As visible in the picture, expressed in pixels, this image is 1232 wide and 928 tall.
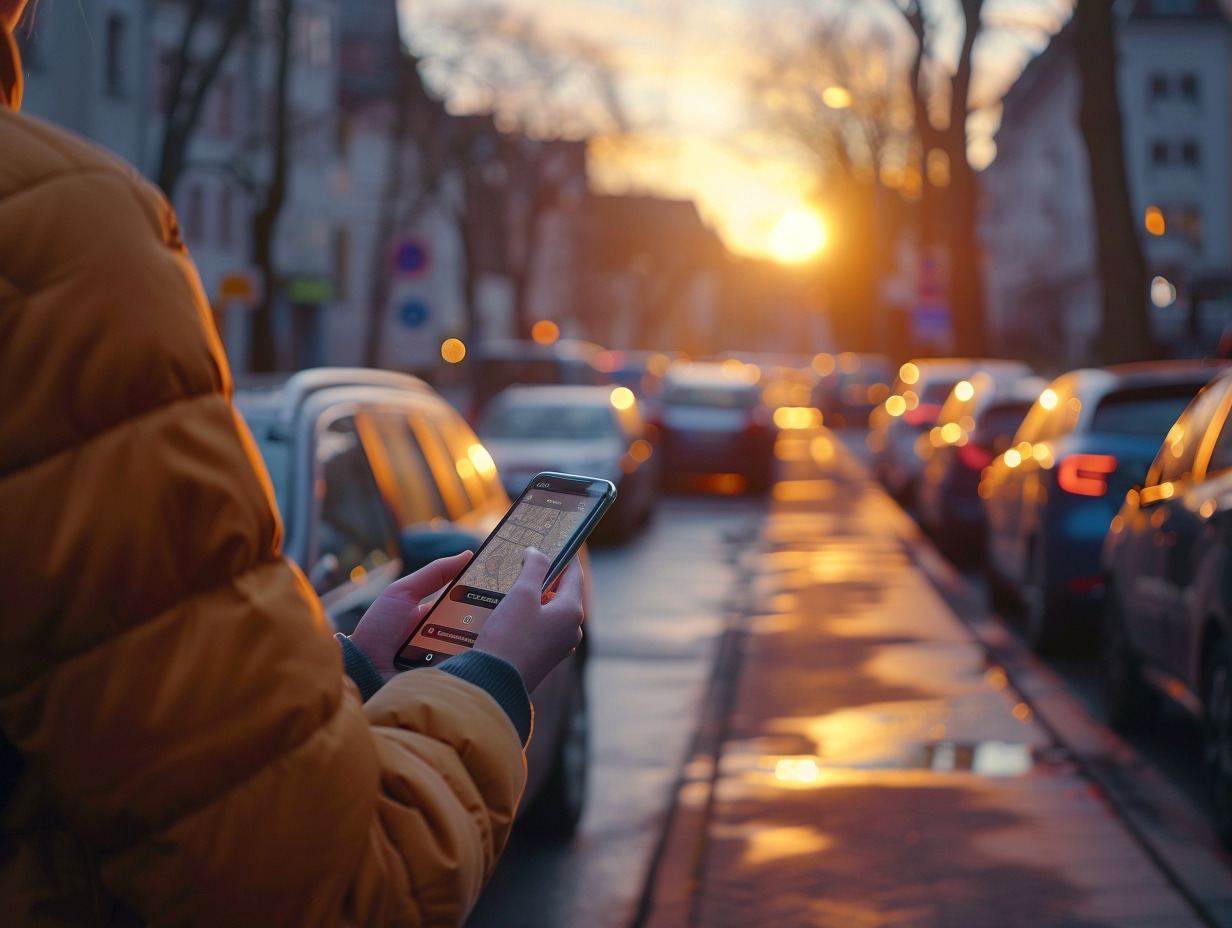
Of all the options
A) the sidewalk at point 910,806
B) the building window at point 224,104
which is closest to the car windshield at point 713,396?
the sidewalk at point 910,806

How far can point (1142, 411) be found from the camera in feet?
33.2

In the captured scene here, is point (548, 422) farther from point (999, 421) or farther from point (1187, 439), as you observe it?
point (1187, 439)

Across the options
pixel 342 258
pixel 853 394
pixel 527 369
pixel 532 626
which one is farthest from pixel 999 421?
pixel 342 258

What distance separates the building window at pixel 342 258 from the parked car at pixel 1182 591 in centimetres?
5666

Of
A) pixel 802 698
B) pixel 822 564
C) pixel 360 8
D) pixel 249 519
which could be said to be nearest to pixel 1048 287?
pixel 360 8

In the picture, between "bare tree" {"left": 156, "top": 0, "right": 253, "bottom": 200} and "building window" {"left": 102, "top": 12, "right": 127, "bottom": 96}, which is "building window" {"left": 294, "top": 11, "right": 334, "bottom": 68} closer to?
"building window" {"left": 102, "top": 12, "right": 127, "bottom": 96}

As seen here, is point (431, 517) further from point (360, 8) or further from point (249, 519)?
point (360, 8)

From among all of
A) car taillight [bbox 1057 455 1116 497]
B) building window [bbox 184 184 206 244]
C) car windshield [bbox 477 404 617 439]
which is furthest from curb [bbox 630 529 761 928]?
building window [bbox 184 184 206 244]

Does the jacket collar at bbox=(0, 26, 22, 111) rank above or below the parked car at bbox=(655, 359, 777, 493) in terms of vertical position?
above

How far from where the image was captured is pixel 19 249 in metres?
1.39

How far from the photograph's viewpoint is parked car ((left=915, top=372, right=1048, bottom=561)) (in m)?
15.6

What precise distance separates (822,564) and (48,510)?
48.5ft

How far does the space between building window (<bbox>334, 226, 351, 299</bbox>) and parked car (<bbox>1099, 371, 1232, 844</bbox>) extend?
56655 millimetres

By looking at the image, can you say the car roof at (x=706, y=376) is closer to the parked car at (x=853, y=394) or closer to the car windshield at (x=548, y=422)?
the car windshield at (x=548, y=422)
